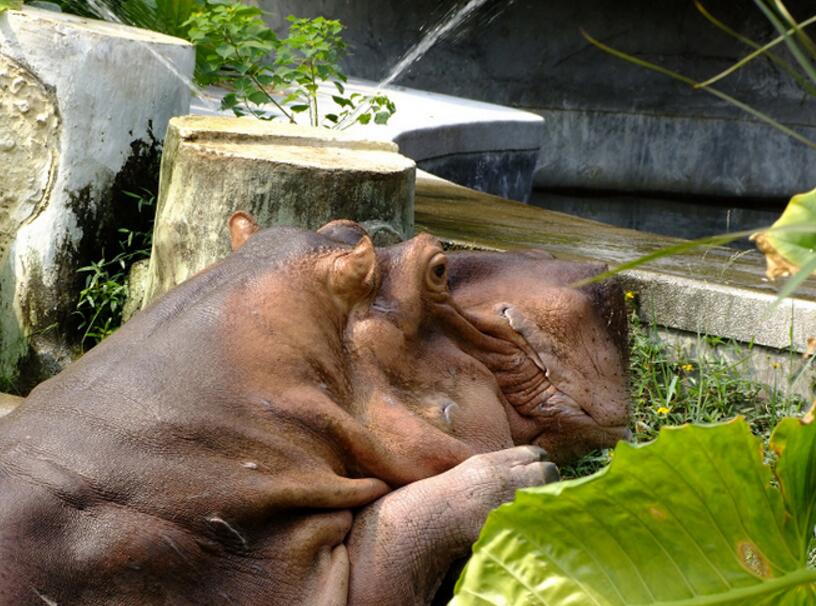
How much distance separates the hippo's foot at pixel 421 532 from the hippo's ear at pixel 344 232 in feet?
1.70

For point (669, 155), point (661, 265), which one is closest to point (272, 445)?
point (661, 265)

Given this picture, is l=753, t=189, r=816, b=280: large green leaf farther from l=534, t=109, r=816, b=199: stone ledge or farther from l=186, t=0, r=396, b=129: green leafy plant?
l=534, t=109, r=816, b=199: stone ledge

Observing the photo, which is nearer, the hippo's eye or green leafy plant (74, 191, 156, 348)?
the hippo's eye

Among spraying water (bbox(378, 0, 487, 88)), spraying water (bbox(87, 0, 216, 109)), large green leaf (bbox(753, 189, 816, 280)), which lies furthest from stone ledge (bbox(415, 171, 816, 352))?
spraying water (bbox(378, 0, 487, 88))

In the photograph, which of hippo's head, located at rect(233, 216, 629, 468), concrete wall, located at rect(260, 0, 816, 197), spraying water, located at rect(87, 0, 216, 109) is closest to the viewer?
hippo's head, located at rect(233, 216, 629, 468)

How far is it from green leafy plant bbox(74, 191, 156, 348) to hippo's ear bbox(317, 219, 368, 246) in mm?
2185

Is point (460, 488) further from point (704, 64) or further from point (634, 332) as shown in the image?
point (704, 64)

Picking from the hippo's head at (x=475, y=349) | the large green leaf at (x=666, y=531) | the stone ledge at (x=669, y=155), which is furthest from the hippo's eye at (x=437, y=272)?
the stone ledge at (x=669, y=155)

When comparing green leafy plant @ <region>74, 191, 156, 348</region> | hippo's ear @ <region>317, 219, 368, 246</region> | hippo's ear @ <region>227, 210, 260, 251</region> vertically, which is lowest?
green leafy plant @ <region>74, 191, 156, 348</region>

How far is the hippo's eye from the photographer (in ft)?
9.20

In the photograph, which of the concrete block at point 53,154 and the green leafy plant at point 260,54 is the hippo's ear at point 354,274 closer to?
the concrete block at point 53,154

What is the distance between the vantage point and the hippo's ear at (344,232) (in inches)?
112

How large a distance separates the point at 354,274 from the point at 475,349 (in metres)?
0.35

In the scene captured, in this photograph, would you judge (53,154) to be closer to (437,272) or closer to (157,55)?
(157,55)
